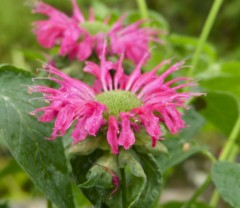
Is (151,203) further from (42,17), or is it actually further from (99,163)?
(42,17)

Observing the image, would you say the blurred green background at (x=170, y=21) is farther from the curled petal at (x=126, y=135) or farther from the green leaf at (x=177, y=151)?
the curled petal at (x=126, y=135)

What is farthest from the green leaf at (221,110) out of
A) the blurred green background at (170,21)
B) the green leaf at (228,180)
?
the blurred green background at (170,21)

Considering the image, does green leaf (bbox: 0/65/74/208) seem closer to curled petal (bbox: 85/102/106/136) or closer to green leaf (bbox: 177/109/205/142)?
curled petal (bbox: 85/102/106/136)

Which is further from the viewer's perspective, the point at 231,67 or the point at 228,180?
the point at 231,67

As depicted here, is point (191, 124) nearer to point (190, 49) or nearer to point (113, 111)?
point (113, 111)

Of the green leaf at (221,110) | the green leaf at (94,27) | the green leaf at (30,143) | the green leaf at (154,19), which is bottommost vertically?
the green leaf at (30,143)

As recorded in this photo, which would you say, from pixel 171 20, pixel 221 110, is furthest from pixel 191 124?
pixel 171 20
